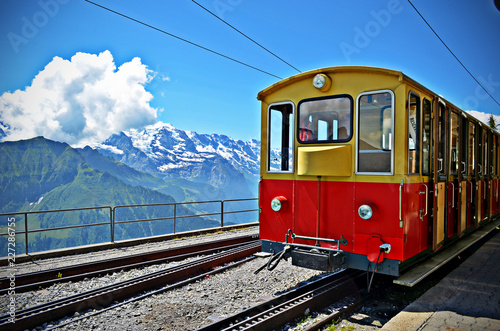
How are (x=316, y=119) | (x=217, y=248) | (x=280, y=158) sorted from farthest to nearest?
(x=217, y=248), (x=280, y=158), (x=316, y=119)

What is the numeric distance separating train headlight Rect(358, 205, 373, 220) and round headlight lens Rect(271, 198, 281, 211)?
4.43 feet

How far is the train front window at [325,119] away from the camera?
18.1ft

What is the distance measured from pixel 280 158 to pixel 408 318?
3.09 metres

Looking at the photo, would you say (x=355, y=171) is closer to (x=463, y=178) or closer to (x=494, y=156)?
(x=463, y=178)

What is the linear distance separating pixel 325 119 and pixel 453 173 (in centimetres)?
348

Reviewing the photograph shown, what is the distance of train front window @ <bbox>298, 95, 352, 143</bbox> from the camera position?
18.1ft

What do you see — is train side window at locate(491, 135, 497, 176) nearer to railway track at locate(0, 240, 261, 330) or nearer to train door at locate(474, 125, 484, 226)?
train door at locate(474, 125, 484, 226)

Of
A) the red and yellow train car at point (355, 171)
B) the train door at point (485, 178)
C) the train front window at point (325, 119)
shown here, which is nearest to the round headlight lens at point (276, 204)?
the red and yellow train car at point (355, 171)

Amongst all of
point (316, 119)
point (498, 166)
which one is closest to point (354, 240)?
point (316, 119)

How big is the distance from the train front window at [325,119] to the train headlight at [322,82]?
19 centimetres

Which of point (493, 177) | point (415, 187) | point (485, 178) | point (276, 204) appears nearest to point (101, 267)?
point (276, 204)

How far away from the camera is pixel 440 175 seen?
6.50 m

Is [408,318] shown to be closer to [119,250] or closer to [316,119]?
[316,119]

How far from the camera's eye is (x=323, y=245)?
5613 mm
